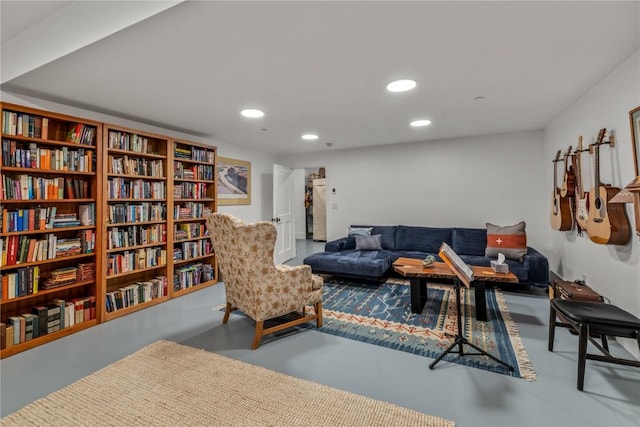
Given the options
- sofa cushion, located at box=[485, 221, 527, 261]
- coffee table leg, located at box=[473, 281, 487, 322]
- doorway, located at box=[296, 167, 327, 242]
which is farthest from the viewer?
doorway, located at box=[296, 167, 327, 242]

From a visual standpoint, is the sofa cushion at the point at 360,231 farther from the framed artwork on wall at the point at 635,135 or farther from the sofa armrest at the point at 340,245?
the framed artwork on wall at the point at 635,135

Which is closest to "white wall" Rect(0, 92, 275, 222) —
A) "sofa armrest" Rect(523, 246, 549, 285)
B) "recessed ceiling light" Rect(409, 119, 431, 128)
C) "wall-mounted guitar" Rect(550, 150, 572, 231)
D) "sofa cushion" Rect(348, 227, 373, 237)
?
"sofa cushion" Rect(348, 227, 373, 237)

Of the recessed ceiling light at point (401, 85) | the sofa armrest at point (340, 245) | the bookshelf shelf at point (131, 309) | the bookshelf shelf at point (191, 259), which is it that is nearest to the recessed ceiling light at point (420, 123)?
the recessed ceiling light at point (401, 85)

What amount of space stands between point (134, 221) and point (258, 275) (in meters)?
1.98

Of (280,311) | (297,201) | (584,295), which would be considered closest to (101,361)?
(280,311)

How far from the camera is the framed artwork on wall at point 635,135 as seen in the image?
1965mm

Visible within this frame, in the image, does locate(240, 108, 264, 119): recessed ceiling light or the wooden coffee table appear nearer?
the wooden coffee table

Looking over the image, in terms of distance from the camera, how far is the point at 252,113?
3.23 meters

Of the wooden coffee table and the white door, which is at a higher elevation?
the white door

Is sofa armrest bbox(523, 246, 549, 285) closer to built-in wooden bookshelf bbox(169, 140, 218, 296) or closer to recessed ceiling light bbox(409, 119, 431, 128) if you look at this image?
recessed ceiling light bbox(409, 119, 431, 128)

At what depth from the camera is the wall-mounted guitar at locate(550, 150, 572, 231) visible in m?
3.30

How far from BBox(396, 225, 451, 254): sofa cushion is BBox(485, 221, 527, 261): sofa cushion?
658 mm

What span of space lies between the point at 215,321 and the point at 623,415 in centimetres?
311

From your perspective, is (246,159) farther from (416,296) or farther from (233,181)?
(416,296)
